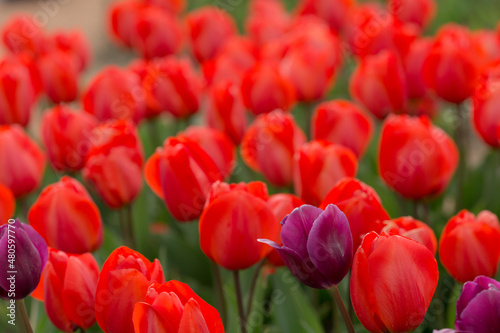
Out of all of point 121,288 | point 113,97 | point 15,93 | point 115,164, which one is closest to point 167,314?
point 121,288

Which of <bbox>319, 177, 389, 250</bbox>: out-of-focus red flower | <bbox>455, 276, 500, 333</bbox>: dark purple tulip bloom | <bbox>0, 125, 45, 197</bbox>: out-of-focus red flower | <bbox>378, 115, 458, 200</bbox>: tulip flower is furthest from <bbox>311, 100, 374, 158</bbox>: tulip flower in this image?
<bbox>455, 276, 500, 333</bbox>: dark purple tulip bloom

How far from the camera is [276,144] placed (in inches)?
44.9

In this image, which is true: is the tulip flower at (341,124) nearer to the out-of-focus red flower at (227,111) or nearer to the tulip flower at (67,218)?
the out-of-focus red flower at (227,111)

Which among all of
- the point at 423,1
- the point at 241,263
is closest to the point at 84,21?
the point at 423,1

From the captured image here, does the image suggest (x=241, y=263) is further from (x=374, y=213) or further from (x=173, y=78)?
(x=173, y=78)

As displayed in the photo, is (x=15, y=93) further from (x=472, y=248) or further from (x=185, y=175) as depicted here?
(x=472, y=248)

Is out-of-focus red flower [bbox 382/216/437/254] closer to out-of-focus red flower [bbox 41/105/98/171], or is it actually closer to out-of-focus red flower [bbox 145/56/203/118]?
out-of-focus red flower [bbox 41/105/98/171]

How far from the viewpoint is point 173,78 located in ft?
4.83

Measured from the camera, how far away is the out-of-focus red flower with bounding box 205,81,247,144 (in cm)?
135

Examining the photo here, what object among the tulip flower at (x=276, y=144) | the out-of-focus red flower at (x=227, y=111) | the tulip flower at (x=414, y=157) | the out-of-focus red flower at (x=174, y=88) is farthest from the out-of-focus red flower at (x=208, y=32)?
the tulip flower at (x=414, y=157)

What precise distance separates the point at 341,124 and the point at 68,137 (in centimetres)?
53

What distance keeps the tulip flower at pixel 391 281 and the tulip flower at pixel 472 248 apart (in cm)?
17

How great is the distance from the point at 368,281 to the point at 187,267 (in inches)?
33.0

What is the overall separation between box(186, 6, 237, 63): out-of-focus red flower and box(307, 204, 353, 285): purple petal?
4.67ft
